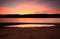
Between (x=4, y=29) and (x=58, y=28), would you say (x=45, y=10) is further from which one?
(x=4, y=29)

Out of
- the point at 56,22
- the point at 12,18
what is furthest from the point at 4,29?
the point at 56,22

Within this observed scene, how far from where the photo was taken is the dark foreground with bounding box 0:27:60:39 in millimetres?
659

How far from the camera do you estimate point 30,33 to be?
2.18ft

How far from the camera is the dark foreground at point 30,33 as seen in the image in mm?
659

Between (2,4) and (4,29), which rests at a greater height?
(2,4)

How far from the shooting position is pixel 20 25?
664 mm

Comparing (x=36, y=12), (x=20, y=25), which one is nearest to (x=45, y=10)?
(x=36, y=12)

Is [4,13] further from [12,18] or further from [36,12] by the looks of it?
[36,12]

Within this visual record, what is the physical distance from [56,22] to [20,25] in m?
0.22

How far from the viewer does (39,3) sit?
0.70 meters

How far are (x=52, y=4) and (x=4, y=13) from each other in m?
0.30

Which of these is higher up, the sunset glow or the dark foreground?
the sunset glow

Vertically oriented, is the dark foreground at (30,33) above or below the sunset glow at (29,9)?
below

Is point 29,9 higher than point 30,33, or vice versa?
point 29,9
